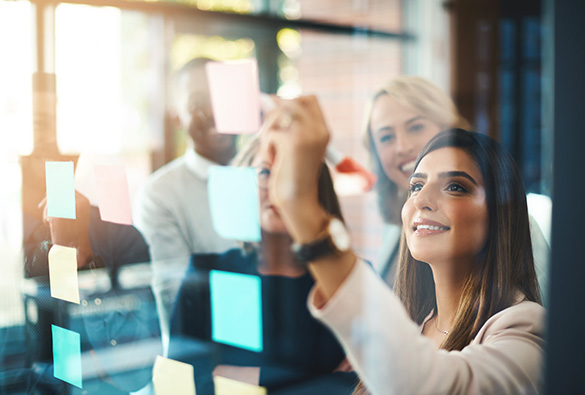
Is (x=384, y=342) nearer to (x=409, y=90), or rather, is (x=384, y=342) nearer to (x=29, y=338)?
(x=409, y=90)

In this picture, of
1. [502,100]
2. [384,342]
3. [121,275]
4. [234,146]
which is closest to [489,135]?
[502,100]

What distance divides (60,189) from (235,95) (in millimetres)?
395

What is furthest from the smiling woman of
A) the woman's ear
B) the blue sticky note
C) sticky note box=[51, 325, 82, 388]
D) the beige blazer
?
sticky note box=[51, 325, 82, 388]

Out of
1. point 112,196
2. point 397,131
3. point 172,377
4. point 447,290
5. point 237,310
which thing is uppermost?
point 397,131

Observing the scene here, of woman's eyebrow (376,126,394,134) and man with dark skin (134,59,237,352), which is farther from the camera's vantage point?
man with dark skin (134,59,237,352)

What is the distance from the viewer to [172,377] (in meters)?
1.09

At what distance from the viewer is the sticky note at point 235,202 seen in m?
1.06

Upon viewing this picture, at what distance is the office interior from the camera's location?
934 mm

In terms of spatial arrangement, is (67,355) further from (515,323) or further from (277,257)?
(515,323)

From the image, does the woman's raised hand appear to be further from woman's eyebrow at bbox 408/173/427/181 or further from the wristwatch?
woman's eyebrow at bbox 408/173/427/181

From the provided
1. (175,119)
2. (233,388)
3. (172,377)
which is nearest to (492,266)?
(233,388)

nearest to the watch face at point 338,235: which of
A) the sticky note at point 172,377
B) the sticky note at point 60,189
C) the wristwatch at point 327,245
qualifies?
the wristwatch at point 327,245

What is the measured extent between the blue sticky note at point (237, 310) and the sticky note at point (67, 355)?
0.92 ft

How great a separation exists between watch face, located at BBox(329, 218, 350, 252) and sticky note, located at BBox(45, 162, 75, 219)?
0.59 m
